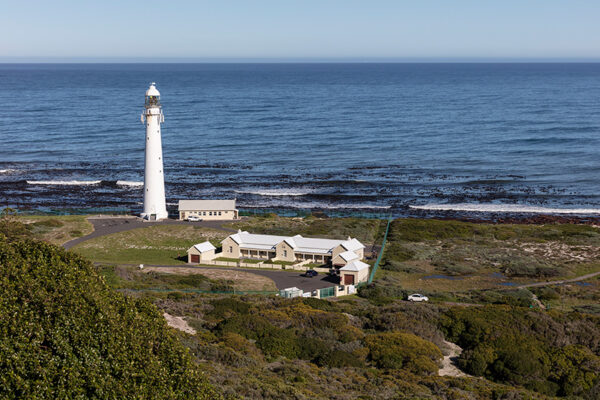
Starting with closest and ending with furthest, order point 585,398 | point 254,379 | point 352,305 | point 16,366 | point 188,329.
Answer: point 16,366, point 254,379, point 585,398, point 188,329, point 352,305

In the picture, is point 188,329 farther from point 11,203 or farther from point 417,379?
point 11,203

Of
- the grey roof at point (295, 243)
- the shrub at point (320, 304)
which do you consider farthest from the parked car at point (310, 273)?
the shrub at point (320, 304)

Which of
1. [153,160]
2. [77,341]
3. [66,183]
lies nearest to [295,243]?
[153,160]

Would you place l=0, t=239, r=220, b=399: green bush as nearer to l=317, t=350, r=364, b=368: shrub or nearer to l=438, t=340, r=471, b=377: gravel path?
l=317, t=350, r=364, b=368: shrub

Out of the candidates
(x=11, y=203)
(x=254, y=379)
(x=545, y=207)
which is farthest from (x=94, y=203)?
(x=254, y=379)

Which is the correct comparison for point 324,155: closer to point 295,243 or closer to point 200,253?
point 295,243
